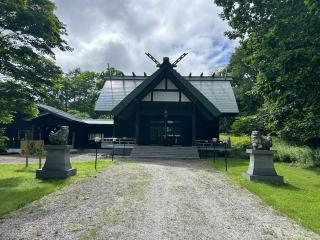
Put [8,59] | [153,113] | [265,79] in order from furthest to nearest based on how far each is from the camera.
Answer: [153,113]
[265,79]
[8,59]

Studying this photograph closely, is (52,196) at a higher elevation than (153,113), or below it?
below

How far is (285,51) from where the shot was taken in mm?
14156

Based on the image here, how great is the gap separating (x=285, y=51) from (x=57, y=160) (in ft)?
35.7

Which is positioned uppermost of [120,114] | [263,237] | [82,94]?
[82,94]

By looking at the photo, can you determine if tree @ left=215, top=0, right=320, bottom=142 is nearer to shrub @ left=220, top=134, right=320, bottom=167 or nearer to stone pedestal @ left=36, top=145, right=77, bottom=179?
shrub @ left=220, top=134, right=320, bottom=167

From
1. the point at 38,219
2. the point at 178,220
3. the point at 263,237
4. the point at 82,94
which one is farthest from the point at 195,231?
the point at 82,94

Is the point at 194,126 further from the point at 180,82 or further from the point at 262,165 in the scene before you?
the point at 262,165

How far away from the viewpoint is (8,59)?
14.1 metres

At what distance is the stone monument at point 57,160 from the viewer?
1269cm

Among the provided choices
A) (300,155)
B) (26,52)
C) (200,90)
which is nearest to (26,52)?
(26,52)

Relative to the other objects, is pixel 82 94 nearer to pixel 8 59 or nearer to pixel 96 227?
pixel 8 59

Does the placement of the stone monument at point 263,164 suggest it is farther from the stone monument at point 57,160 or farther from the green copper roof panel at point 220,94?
the green copper roof panel at point 220,94

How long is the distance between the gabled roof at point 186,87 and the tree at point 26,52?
12335 millimetres

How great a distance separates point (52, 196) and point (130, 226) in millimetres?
3860
